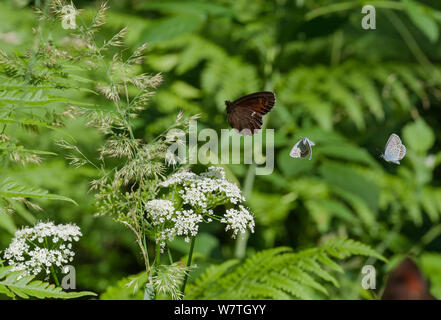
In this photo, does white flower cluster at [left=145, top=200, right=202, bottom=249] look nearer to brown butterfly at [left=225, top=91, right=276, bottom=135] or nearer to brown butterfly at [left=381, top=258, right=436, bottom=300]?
brown butterfly at [left=225, top=91, right=276, bottom=135]

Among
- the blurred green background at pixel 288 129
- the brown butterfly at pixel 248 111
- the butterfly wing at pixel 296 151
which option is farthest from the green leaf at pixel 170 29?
the butterfly wing at pixel 296 151

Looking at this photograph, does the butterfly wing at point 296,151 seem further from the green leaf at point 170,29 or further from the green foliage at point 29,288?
the green leaf at point 170,29

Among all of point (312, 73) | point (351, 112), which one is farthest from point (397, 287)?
point (312, 73)

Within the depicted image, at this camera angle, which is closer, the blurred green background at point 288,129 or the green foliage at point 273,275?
the green foliage at point 273,275

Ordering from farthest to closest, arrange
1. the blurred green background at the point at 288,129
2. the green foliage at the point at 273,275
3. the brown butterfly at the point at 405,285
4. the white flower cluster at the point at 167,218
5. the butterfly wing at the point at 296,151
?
1. the blurred green background at the point at 288,129
2. the brown butterfly at the point at 405,285
3. the green foliage at the point at 273,275
4. the butterfly wing at the point at 296,151
5. the white flower cluster at the point at 167,218

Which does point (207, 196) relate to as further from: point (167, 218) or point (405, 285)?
point (405, 285)

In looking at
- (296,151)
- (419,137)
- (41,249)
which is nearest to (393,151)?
(296,151)
